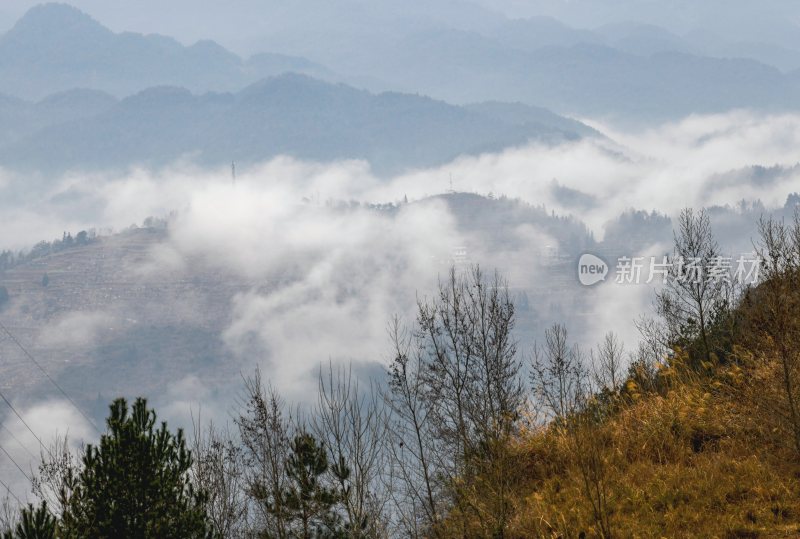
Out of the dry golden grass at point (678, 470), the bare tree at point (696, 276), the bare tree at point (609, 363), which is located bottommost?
the dry golden grass at point (678, 470)

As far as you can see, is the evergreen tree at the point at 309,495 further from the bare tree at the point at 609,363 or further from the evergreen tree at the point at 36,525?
the evergreen tree at the point at 36,525

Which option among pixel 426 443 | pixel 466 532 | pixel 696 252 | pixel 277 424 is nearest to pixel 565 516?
pixel 466 532

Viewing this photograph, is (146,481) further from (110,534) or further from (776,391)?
(776,391)

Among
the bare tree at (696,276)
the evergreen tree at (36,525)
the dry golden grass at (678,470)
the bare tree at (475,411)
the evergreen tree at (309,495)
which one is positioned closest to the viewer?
the dry golden grass at (678,470)

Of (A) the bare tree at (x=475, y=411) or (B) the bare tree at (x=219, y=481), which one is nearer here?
(A) the bare tree at (x=475, y=411)

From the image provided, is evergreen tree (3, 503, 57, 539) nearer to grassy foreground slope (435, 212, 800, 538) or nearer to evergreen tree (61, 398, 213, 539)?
evergreen tree (61, 398, 213, 539)

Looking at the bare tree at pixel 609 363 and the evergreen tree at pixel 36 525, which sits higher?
the bare tree at pixel 609 363

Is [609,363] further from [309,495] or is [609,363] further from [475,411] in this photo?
[309,495]

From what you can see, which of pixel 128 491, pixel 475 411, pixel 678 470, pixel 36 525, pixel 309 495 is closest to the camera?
pixel 36 525

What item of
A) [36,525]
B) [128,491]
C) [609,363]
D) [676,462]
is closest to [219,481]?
[128,491]

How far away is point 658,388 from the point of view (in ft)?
72.8

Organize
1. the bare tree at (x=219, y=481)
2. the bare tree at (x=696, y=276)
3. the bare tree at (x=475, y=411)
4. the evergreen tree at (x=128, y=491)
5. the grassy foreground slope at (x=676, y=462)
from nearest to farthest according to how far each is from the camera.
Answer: the grassy foreground slope at (x=676, y=462) < the bare tree at (x=475, y=411) < the evergreen tree at (x=128, y=491) < the bare tree at (x=219, y=481) < the bare tree at (x=696, y=276)

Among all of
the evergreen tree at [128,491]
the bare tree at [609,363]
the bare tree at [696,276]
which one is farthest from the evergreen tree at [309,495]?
the bare tree at [696,276]

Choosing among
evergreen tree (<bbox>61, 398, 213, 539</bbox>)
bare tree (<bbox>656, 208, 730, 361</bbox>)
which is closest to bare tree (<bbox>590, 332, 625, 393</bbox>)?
bare tree (<bbox>656, 208, 730, 361</bbox>)
